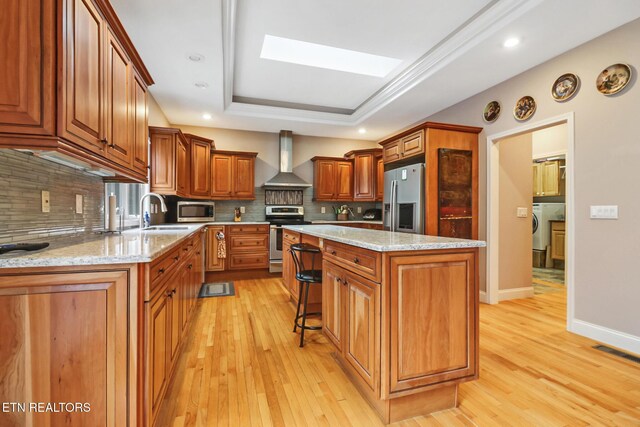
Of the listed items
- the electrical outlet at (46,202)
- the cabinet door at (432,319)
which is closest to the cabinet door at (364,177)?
the cabinet door at (432,319)

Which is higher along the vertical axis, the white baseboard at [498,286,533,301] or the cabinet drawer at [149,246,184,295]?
the cabinet drawer at [149,246,184,295]

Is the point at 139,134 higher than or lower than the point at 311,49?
lower

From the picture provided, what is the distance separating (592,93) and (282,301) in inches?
148

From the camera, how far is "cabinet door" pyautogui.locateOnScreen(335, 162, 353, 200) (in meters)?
6.01

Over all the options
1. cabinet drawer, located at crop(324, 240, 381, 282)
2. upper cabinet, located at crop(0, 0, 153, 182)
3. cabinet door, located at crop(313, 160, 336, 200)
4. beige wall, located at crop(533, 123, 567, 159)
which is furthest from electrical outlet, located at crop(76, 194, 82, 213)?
A: beige wall, located at crop(533, 123, 567, 159)

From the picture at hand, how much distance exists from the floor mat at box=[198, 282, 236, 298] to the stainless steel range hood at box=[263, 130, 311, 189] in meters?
2.06

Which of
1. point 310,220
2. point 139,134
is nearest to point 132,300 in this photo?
point 139,134

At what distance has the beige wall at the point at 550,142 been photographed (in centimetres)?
470

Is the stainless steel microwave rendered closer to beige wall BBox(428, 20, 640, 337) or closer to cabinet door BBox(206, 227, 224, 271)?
cabinet door BBox(206, 227, 224, 271)

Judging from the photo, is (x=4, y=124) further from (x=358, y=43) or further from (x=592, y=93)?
(x=592, y=93)

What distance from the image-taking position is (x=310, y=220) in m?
6.05

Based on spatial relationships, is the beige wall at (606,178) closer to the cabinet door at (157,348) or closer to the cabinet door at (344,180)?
the cabinet door at (157,348)

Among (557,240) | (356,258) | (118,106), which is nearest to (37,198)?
(118,106)

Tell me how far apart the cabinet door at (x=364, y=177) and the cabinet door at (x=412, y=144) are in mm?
1764
